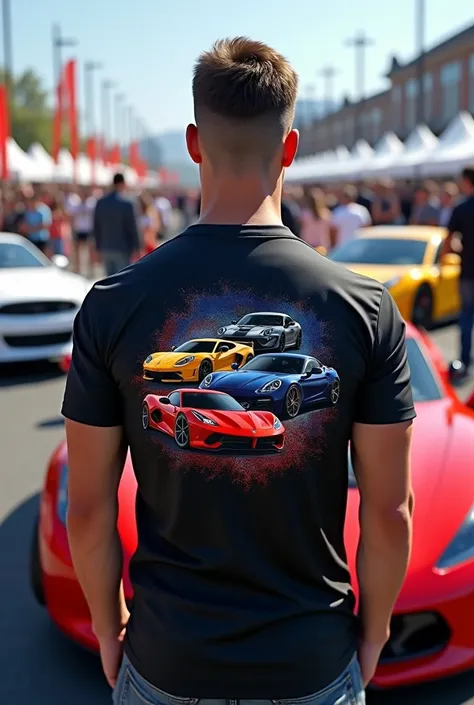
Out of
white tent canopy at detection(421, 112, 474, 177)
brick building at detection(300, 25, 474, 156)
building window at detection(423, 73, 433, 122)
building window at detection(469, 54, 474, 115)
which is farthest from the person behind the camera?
building window at detection(423, 73, 433, 122)

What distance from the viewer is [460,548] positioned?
329 centimetres

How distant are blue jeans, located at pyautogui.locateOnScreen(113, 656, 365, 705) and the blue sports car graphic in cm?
49

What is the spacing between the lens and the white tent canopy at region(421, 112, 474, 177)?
769 inches

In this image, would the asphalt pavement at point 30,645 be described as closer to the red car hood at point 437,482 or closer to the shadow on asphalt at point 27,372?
the red car hood at point 437,482

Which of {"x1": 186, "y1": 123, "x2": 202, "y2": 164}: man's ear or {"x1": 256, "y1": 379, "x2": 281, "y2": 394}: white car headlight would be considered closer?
{"x1": 256, "y1": 379, "x2": 281, "y2": 394}: white car headlight

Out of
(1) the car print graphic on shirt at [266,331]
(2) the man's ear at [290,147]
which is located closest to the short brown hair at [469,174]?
(2) the man's ear at [290,147]

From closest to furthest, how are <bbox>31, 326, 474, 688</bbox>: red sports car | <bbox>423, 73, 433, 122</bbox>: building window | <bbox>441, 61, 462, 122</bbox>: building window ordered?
<bbox>31, 326, 474, 688</bbox>: red sports car, <bbox>441, 61, 462, 122</bbox>: building window, <bbox>423, 73, 433, 122</bbox>: building window

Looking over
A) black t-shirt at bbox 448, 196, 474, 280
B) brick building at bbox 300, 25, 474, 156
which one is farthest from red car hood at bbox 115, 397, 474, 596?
brick building at bbox 300, 25, 474, 156

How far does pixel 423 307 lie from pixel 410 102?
59861 mm

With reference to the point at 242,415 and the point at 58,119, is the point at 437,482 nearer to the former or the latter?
the point at 242,415

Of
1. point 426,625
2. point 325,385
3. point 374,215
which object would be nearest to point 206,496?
point 325,385

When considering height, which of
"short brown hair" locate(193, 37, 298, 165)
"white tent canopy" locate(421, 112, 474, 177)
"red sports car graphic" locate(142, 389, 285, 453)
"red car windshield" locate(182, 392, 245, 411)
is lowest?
"red sports car graphic" locate(142, 389, 285, 453)

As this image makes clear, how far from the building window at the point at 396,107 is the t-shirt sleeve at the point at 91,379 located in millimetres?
70333

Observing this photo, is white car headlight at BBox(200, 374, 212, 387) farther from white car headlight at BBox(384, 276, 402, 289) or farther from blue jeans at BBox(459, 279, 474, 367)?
white car headlight at BBox(384, 276, 402, 289)
